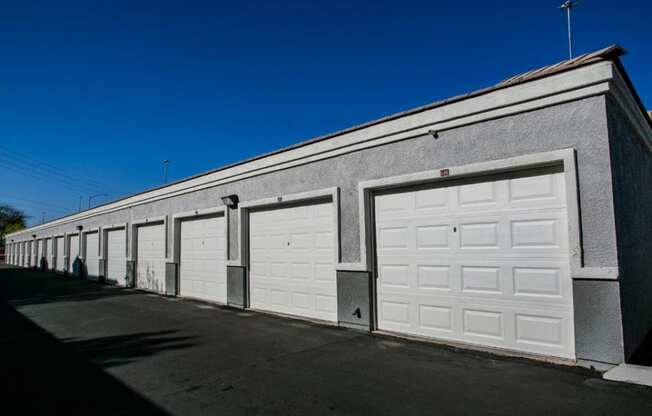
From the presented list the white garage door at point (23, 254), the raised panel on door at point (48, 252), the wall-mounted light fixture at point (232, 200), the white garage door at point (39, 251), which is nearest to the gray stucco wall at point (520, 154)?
the wall-mounted light fixture at point (232, 200)

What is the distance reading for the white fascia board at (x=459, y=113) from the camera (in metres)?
4.71

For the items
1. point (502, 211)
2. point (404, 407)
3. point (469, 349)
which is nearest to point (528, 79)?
point (502, 211)

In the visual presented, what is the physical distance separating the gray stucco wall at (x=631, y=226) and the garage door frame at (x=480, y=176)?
0.40 metres

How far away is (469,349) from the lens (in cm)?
554

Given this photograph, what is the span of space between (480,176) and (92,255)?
66.4 ft

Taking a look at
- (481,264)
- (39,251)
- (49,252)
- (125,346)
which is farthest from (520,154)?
(39,251)

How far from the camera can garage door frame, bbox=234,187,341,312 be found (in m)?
7.40

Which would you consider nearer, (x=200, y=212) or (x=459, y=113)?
(x=459, y=113)

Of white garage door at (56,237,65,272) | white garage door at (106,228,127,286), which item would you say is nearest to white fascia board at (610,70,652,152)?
white garage door at (106,228,127,286)

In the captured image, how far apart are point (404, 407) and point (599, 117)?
3844mm

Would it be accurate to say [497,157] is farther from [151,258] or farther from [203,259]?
[151,258]

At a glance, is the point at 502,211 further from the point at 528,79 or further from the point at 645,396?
the point at 645,396

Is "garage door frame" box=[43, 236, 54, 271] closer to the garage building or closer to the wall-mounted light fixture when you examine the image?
the wall-mounted light fixture

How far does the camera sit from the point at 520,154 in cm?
519
